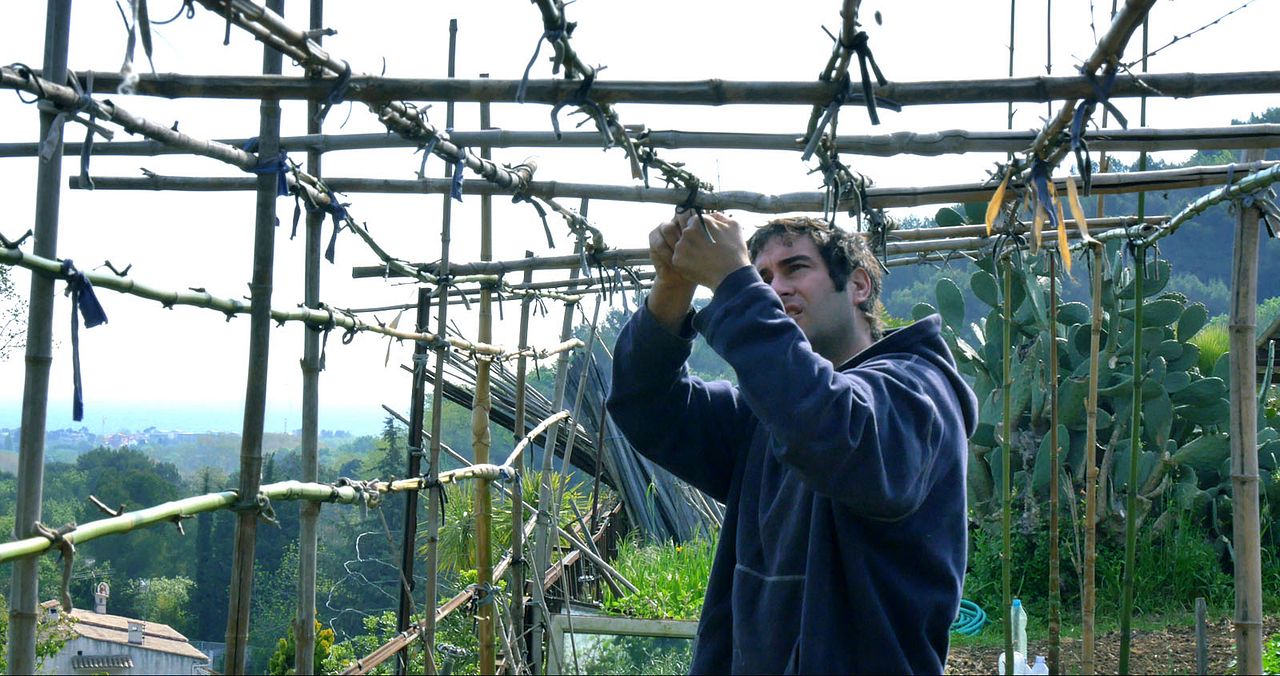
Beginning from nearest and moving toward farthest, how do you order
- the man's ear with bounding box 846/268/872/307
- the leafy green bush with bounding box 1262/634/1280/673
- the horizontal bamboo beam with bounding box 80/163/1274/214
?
1. the man's ear with bounding box 846/268/872/307
2. the horizontal bamboo beam with bounding box 80/163/1274/214
3. the leafy green bush with bounding box 1262/634/1280/673

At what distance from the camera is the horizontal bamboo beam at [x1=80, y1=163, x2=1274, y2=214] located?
2.32m

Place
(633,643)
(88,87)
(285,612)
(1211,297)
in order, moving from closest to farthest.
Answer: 1. (88,87)
2. (633,643)
3. (285,612)
4. (1211,297)

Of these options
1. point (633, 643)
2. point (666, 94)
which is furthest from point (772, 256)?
point (633, 643)

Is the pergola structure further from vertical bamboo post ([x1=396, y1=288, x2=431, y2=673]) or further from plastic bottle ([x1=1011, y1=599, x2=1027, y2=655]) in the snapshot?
plastic bottle ([x1=1011, y1=599, x2=1027, y2=655])

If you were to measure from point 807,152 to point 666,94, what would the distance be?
0.69 feet

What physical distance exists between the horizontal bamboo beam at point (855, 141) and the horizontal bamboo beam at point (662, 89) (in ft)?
1.14

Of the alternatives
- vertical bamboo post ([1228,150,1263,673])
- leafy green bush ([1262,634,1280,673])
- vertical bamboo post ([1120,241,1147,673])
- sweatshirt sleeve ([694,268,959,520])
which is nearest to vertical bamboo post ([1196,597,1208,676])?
vertical bamboo post ([1120,241,1147,673])

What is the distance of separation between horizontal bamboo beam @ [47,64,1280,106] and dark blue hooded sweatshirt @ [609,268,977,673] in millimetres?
263

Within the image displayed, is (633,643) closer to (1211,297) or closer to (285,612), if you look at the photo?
(285,612)

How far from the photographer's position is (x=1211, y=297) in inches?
1064

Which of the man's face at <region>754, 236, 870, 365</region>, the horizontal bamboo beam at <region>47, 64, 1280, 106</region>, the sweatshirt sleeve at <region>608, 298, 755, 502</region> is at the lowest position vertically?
the sweatshirt sleeve at <region>608, 298, 755, 502</region>

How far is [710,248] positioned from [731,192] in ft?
2.31

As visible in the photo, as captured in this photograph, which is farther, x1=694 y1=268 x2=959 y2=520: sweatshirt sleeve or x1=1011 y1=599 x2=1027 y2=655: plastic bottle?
x1=1011 y1=599 x2=1027 y2=655: plastic bottle

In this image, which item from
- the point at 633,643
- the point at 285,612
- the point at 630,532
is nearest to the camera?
the point at 633,643
